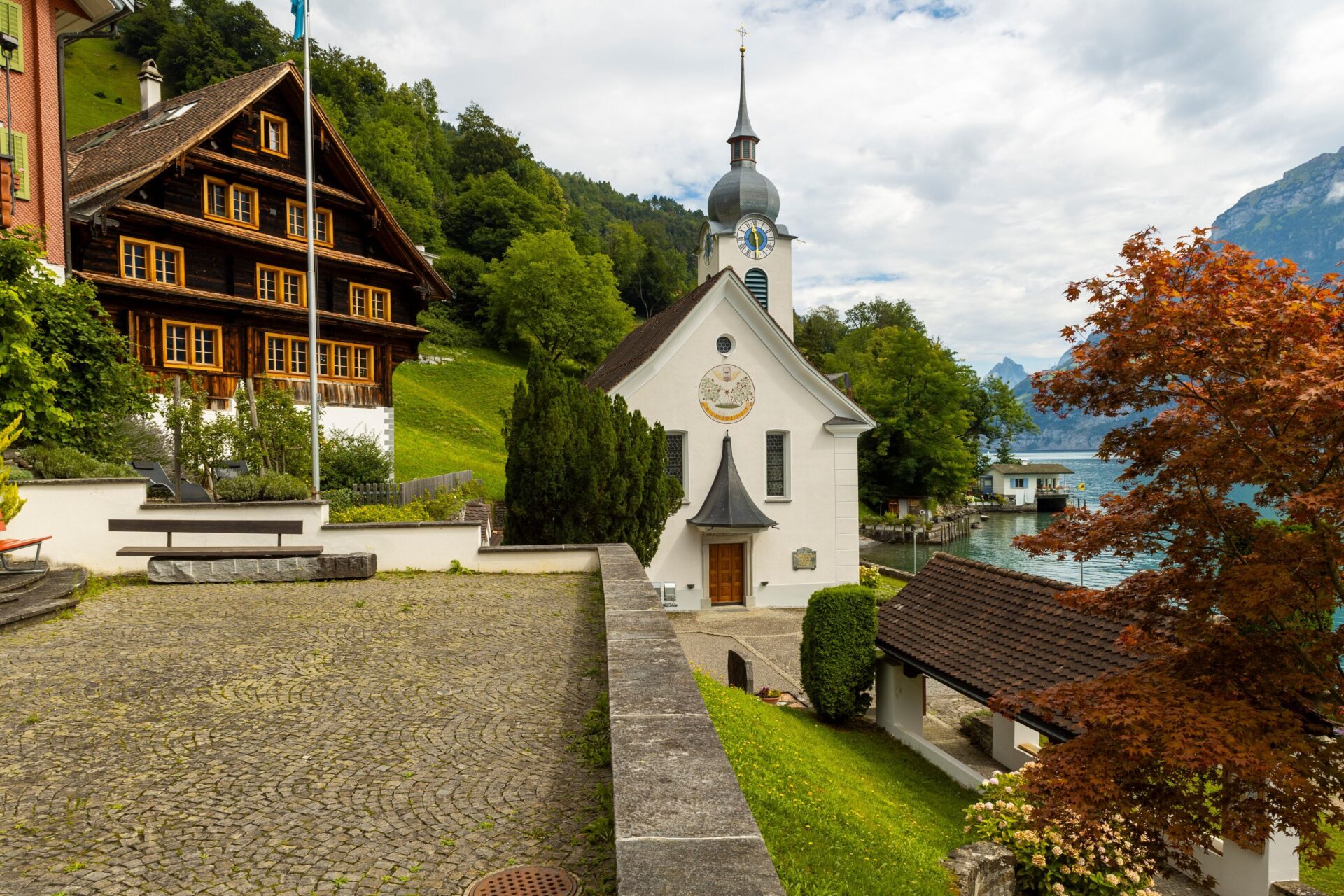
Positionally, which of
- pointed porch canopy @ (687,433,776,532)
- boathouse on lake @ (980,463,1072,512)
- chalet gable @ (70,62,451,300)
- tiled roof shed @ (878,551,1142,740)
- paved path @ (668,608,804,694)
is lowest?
boathouse on lake @ (980,463,1072,512)

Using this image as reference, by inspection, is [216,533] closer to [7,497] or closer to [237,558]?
[237,558]

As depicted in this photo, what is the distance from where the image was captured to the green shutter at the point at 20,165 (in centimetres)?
1689

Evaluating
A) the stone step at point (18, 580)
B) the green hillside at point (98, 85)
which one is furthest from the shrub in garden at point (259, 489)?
the green hillside at point (98, 85)

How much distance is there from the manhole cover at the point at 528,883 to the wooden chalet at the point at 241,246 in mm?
20267

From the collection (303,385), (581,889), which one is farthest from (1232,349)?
(303,385)

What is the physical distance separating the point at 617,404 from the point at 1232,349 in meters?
13.6

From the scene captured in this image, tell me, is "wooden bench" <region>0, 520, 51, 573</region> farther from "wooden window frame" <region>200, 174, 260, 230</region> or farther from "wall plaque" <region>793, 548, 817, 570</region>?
"wall plaque" <region>793, 548, 817, 570</region>

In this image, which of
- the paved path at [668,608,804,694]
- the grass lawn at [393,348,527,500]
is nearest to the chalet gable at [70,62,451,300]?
the grass lawn at [393,348,527,500]

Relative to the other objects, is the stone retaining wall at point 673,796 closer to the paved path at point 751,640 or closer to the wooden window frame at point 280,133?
the paved path at point 751,640

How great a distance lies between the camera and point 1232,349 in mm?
5879

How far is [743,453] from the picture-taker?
24234 mm

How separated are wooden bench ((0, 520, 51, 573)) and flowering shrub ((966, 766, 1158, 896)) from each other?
10.6 meters

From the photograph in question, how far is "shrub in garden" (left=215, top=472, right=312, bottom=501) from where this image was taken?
40.5 ft

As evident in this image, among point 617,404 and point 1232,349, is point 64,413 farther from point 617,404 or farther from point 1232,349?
point 1232,349
